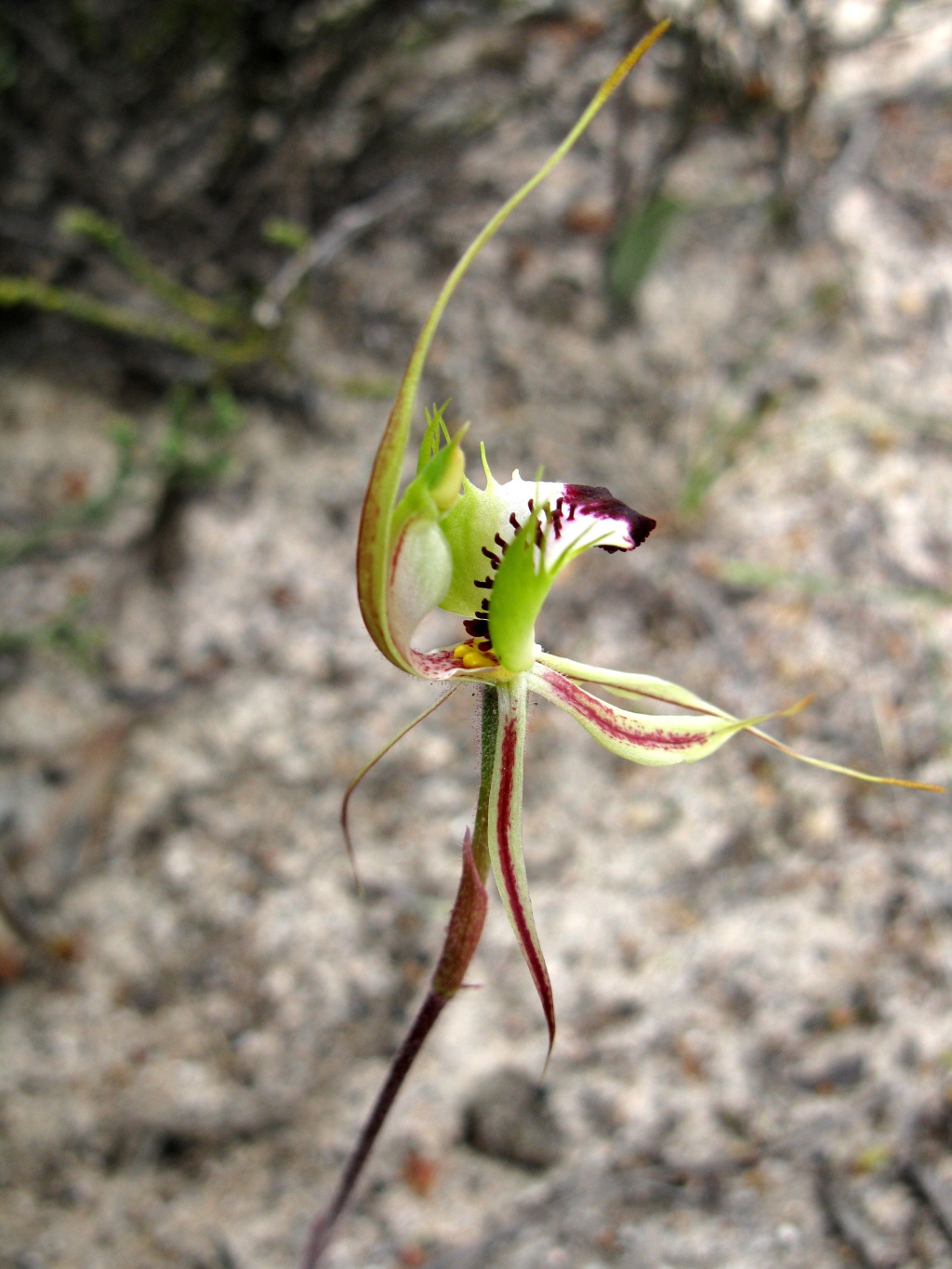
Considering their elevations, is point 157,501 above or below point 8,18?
below

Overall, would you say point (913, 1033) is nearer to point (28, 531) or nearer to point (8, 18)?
point (28, 531)

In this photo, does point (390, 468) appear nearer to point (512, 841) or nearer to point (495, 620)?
point (495, 620)

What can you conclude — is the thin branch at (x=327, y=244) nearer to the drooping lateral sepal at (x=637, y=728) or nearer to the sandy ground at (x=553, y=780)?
the sandy ground at (x=553, y=780)

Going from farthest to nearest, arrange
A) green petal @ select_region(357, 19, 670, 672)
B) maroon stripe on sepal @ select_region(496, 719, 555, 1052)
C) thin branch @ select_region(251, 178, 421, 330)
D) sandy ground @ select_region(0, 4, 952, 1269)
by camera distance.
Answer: thin branch @ select_region(251, 178, 421, 330) → sandy ground @ select_region(0, 4, 952, 1269) → maroon stripe on sepal @ select_region(496, 719, 555, 1052) → green petal @ select_region(357, 19, 670, 672)

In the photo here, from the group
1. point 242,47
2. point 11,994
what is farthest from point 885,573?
point 11,994

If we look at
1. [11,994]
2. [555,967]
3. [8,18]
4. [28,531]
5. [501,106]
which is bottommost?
[11,994]

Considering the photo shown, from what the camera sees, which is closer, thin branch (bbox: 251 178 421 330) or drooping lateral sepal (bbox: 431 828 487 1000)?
drooping lateral sepal (bbox: 431 828 487 1000)

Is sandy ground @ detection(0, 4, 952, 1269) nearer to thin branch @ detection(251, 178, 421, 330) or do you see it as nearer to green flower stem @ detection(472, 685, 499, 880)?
thin branch @ detection(251, 178, 421, 330)

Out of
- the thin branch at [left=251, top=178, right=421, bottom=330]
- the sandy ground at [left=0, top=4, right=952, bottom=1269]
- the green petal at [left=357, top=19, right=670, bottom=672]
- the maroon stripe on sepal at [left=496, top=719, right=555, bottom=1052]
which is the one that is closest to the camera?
the green petal at [left=357, top=19, right=670, bottom=672]

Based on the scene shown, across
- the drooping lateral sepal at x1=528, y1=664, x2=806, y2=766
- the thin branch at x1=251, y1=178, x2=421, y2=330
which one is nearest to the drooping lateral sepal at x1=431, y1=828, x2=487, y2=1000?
the drooping lateral sepal at x1=528, y1=664, x2=806, y2=766
